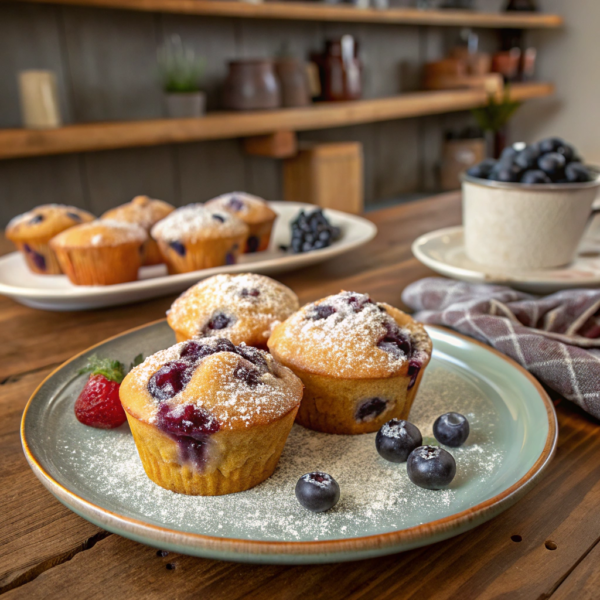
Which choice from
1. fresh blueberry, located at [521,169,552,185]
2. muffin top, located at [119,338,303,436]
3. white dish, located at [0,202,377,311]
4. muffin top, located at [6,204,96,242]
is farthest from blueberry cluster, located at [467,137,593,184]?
muffin top, located at [6,204,96,242]

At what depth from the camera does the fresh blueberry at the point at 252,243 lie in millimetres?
1463

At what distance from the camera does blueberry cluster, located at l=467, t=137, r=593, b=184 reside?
113 centimetres

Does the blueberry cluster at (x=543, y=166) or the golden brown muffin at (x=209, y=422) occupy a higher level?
the blueberry cluster at (x=543, y=166)

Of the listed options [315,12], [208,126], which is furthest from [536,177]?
[315,12]

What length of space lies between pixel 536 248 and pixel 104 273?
2.83ft

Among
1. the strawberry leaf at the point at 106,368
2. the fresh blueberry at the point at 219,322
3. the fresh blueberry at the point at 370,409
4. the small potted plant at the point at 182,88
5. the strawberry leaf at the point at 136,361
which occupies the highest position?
the small potted plant at the point at 182,88

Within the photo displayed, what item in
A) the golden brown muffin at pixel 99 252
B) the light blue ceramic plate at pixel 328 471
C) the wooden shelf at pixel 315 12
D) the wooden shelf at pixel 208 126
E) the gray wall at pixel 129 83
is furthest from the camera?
the gray wall at pixel 129 83

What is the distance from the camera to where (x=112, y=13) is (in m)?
2.75

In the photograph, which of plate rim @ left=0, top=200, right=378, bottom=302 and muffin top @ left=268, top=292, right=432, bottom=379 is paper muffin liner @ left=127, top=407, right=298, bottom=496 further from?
plate rim @ left=0, top=200, right=378, bottom=302

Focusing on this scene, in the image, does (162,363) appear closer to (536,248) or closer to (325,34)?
(536,248)

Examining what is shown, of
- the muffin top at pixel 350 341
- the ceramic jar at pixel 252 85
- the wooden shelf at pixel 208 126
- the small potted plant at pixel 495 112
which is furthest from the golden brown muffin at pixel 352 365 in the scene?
the small potted plant at pixel 495 112

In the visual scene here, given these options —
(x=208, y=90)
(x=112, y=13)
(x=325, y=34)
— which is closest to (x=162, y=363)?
(x=112, y=13)

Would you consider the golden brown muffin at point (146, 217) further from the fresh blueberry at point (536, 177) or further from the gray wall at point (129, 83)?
the gray wall at point (129, 83)

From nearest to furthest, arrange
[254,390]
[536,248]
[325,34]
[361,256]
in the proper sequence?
[254,390] < [536,248] < [361,256] < [325,34]
